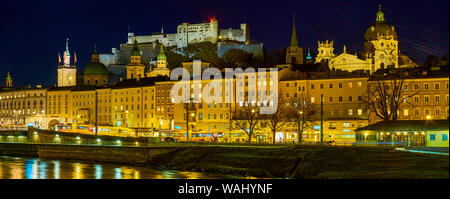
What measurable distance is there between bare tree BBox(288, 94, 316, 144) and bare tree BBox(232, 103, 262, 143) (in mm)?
4460

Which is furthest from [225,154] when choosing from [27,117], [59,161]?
[27,117]

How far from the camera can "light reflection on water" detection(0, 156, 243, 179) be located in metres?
50.6

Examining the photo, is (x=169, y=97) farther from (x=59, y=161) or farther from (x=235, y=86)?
(x=59, y=161)

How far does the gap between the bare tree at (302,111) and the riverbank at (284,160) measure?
21879 mm

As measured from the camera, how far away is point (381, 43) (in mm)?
139625

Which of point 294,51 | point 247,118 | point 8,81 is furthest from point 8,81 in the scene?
point 247,118

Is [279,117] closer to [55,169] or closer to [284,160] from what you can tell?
[55,169]

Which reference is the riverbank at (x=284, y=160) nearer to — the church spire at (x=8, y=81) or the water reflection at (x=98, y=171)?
the water reflection at (x=98, y=171)

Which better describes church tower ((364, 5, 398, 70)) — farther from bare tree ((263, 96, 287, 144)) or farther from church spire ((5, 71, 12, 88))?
church spire ((5, 71, 12, 88))

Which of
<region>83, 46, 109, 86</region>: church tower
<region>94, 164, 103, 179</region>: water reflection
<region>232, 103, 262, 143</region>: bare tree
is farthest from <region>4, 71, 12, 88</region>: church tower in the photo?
<region>94, 164, 103, 179</region>: water reflection

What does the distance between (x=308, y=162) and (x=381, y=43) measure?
321ft

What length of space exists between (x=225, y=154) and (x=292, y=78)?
4069 centimetres
